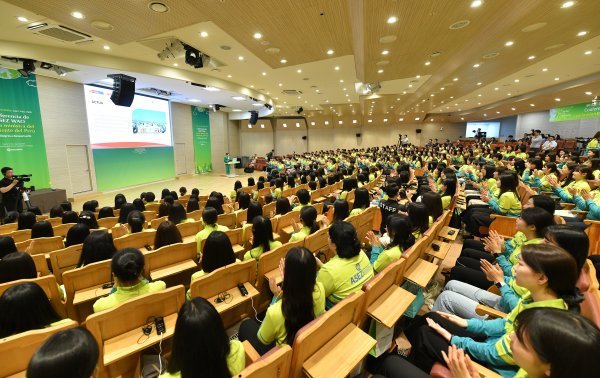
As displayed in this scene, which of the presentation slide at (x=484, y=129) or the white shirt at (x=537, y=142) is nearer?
the white shirt at (x=537, y=142)

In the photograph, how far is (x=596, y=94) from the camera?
13.0 meters

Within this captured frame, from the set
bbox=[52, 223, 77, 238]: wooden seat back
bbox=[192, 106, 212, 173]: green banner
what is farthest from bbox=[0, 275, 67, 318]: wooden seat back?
bbox=[192, 106, 212, 173]: green banner

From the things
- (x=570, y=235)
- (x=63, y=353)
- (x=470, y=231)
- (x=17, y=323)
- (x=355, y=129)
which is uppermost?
(x=355, y=129)

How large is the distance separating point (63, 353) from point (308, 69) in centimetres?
949

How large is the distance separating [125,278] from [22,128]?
10761 mm

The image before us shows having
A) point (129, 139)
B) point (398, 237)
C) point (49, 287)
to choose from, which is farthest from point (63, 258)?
point (129, 139)

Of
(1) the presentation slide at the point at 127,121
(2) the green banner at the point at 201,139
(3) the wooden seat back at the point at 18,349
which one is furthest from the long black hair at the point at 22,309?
(2) the green banner at the point at 201,139

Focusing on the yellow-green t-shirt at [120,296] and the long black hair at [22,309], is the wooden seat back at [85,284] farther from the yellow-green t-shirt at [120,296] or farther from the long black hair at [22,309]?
the long black hair at [22,309]

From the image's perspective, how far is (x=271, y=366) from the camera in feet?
4.22

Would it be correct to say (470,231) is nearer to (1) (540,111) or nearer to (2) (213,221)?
(2) (213,221)

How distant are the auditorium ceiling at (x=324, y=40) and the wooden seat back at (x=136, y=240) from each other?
3.97 metres

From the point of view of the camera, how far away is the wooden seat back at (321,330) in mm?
1481

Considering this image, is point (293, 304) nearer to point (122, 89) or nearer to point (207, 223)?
point (207, 223)

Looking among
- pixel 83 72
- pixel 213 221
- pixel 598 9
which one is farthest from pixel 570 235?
pixel 83 72
